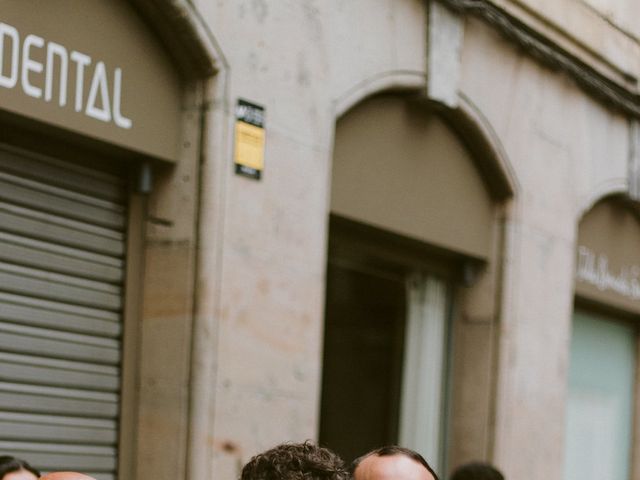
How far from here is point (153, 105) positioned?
6.34 metres

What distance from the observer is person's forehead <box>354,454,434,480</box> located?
2803mm

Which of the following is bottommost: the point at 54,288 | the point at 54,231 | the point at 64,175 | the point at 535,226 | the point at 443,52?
the point at 54,288

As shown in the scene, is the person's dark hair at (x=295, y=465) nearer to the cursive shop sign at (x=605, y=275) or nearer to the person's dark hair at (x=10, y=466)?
the person's dark hair at (x=10, y=466)

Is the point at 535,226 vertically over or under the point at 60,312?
over

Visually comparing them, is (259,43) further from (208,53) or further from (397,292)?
(397,292)

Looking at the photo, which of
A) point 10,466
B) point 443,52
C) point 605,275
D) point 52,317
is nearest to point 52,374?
point 52,317

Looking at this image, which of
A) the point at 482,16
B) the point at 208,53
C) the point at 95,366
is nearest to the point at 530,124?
the point at 482,16

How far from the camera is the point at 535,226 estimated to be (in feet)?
31.8

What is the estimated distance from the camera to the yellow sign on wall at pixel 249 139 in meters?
6.61

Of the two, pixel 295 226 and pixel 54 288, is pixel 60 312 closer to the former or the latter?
pixel 54 288

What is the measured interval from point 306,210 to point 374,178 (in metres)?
1.02

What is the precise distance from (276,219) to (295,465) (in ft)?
14.0

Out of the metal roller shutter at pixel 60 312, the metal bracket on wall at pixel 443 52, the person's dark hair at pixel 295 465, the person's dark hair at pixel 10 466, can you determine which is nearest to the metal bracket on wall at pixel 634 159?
the metal bracket on wall at pixel 443 52

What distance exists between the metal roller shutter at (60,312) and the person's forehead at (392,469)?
3.25 meters
